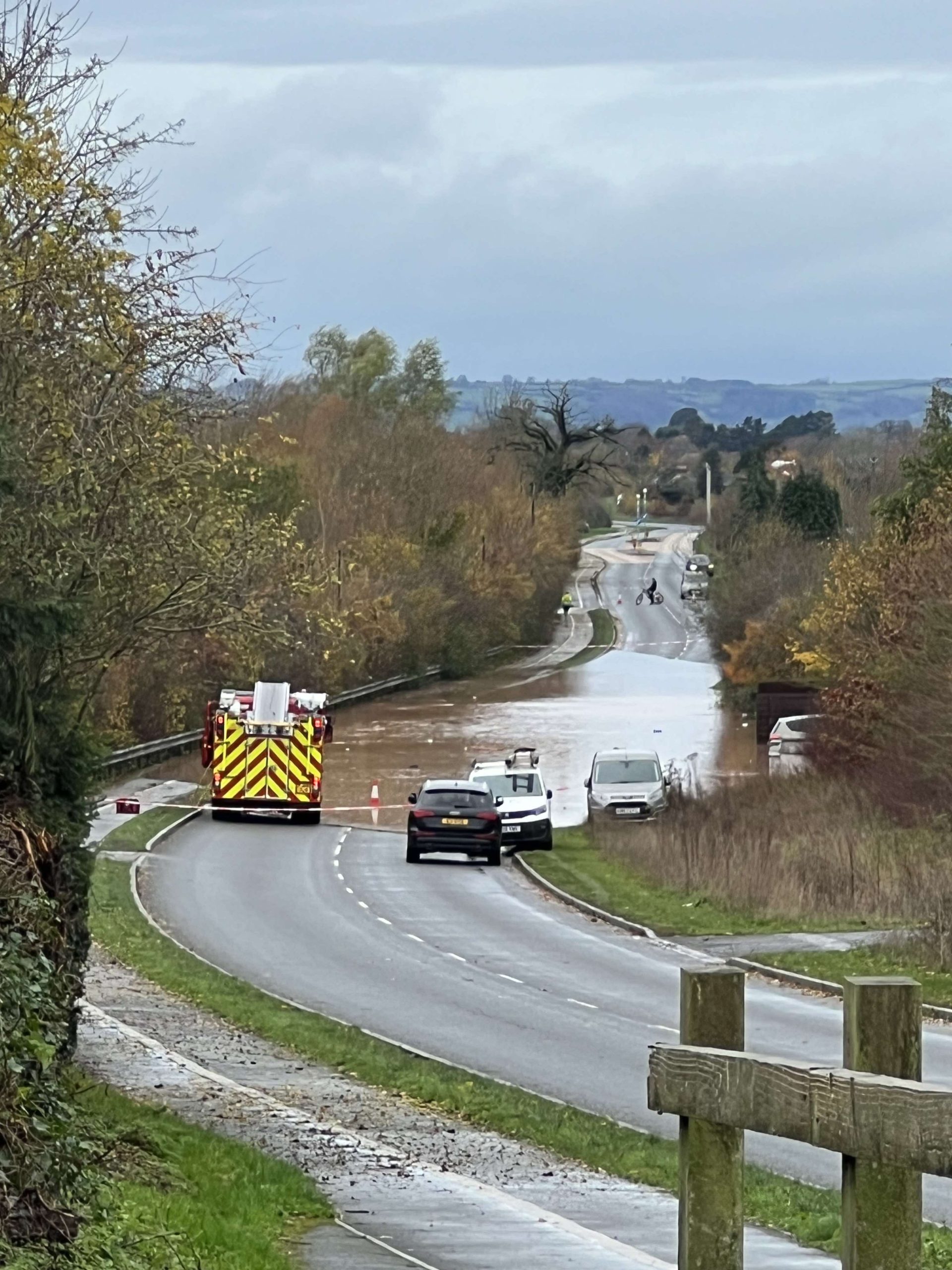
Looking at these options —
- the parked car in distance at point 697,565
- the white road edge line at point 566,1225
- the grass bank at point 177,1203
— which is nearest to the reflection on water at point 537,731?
the grass bank at point 177,1203

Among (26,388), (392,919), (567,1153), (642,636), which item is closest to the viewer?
(567,1153)

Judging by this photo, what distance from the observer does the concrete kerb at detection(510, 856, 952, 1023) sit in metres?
21.4

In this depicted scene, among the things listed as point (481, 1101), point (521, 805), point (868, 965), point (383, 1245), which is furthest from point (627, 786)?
point (383, 1245)

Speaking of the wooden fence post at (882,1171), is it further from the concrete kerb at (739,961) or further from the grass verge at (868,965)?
the grass verge at (868,965)

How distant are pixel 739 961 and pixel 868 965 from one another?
2.26 metres

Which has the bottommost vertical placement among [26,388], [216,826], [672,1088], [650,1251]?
[216,826]

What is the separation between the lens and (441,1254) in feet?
29.0

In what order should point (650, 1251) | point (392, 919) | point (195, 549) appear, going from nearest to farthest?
point (650, 1251) < point (195, 549) < point (392, 919)

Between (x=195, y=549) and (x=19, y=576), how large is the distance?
9.80 feet

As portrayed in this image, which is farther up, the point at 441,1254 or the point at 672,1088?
the point at 672,1088

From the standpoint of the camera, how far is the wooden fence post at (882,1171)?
12.9 feet

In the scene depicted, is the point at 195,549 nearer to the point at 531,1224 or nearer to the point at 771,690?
the point at 531,1224

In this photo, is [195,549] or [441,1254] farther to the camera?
[195,549]

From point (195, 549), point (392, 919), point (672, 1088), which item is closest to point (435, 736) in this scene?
point (392, 919)
